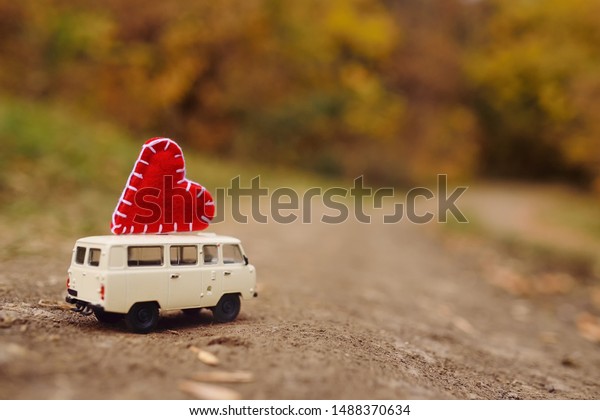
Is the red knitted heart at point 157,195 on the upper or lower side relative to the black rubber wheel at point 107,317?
upper

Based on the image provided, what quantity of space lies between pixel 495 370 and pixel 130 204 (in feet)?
10.0

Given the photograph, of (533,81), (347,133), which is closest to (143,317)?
(347,133)

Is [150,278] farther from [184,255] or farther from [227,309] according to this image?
[227,309]

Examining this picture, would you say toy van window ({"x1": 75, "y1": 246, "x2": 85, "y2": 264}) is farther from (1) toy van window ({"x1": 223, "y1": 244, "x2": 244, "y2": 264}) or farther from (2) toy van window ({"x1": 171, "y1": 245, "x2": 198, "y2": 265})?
(1) toy van window ({"x1": 223, "y1": 244, "x2": 244, "y2": 264})

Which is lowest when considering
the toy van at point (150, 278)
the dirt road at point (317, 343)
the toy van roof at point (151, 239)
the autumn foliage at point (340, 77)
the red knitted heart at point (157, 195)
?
the dirt road at point (317, 343)

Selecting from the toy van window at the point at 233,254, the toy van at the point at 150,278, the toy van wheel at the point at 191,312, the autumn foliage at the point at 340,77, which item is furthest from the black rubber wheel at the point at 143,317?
the autumn foliage at the point at 340,77

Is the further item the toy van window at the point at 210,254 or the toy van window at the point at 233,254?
the toy van window at the point at 233,254

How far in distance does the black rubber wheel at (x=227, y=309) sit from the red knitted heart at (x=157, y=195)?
52 cm

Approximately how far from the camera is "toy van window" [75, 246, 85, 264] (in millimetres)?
3816

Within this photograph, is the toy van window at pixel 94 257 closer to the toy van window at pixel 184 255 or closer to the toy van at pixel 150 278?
the toy van at pixel 150 278

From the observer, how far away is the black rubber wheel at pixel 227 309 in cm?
407

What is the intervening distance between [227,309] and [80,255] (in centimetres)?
97

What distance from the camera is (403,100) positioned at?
3697cm

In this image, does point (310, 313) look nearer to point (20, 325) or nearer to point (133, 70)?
point (20, 325)
